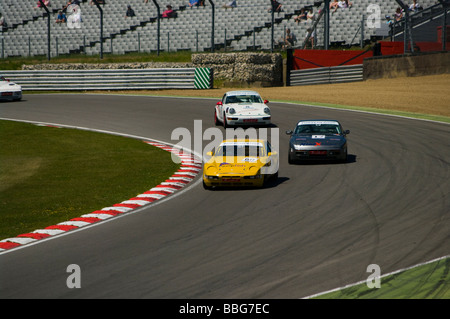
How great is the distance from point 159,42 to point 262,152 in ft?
81.5

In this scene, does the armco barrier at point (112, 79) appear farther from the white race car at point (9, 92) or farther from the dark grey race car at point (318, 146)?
the dark grey race car at point (318, 146)

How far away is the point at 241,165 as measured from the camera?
15.3 metres

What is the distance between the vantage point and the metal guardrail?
3659 centimetres

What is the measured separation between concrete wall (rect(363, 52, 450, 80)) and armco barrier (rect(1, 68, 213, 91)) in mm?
8688

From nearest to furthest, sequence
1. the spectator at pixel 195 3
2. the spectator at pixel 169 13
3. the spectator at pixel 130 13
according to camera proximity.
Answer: the spectator at pixel 169 13, the spectator at pixel 195 3, the spectator at pixel 130 13

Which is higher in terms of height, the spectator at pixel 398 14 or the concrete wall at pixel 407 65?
the spectator at pixel 398 14

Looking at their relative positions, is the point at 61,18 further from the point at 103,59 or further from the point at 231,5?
the point at 231,5

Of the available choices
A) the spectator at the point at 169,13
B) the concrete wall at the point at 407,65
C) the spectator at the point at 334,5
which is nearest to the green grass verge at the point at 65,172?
the concrete wall at the point at 407,65

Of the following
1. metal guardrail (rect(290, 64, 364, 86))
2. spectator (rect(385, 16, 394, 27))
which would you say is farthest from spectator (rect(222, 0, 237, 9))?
spectator (rect(385, 16, 394, 27))

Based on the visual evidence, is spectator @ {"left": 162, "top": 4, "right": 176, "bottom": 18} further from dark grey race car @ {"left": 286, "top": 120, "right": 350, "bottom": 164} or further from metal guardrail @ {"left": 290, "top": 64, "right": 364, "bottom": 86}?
dark grey race car @ {"left": 286, "top": 120, "right": 350, "bottom": 164}

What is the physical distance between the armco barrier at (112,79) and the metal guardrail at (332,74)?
17.5 feet

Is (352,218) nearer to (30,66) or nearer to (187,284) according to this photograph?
(187,284)

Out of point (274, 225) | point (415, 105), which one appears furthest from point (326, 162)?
point (415, 105)

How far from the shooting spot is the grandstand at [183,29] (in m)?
39.2
